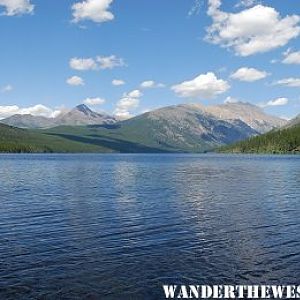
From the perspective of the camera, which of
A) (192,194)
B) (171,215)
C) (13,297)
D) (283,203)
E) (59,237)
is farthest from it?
(192,194)

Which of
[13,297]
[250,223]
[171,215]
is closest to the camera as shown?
[13,297]

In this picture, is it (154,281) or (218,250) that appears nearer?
(154,281)

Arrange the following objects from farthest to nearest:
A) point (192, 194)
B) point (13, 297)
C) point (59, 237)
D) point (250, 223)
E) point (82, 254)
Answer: point (192, 194)
point (250, 223)
point (59, 237)
point (82, 254)
point (13, 297)

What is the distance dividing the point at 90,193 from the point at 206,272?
4565cm

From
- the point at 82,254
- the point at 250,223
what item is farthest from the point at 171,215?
the point at 82,254

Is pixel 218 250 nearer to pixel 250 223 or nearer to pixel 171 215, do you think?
pixel 250 223

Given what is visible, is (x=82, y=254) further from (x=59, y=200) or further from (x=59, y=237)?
(x=59, y=200)

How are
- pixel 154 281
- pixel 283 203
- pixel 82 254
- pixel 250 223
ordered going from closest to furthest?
pixel 154 281 < pixel 82 254 < pixel 250 223 < pixel 283 203

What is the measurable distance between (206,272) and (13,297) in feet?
37.0

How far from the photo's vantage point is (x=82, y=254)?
30578 millimetres

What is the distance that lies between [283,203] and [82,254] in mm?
36007

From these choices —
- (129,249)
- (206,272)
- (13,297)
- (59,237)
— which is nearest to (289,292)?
(206,272)

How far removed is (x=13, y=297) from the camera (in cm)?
2223

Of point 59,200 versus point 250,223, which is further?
point 59,200
